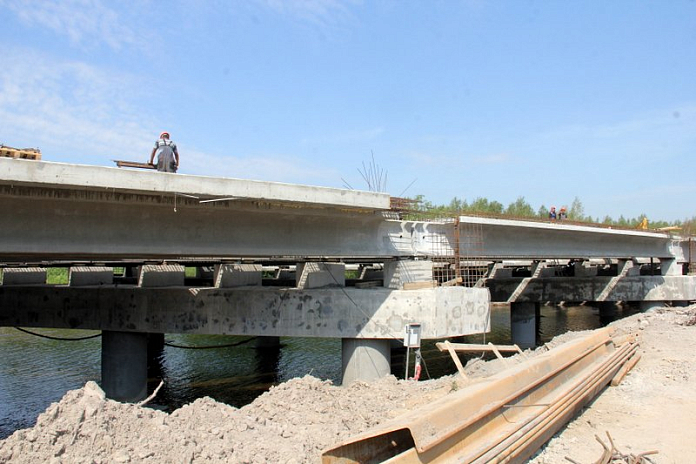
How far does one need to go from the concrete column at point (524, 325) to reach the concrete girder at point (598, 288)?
580 millimetres

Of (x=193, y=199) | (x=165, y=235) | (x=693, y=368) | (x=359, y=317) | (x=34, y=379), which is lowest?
(x=34, y=379)

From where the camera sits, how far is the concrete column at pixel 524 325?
26.9 meters

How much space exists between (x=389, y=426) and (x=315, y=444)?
142 centimetres

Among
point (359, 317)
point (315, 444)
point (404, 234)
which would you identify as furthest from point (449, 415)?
point (404, 234)

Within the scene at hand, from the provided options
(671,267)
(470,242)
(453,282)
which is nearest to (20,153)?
(453,282)

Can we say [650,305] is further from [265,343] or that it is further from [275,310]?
[275,310]

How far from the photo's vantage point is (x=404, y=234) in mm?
15148

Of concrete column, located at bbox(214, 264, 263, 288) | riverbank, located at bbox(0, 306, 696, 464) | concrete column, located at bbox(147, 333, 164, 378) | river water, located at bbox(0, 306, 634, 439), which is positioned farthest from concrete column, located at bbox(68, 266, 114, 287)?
riverbank, located at bbox(0, 306, 696, 464)

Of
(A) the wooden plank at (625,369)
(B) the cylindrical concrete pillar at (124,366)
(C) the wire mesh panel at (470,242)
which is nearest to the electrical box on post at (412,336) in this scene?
(C) the wire mesh panel at (470,242)

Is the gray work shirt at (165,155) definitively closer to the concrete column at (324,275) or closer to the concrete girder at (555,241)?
the concrete column at (324,275)

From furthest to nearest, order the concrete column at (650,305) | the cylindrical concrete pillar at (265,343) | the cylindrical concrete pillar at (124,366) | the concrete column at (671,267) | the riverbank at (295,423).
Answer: the concrete column at (671,267)
the concrete column at (650,305)
the cylindrical concrete pillar at (265,343)
the cylindrical concrete pillar at (124,366)
the riverbank at (295,423)

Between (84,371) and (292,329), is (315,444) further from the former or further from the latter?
(84,371)

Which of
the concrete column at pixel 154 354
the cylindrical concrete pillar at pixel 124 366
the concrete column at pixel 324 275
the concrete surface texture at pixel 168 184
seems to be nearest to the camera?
the concrete surface texture at pixel 168 184

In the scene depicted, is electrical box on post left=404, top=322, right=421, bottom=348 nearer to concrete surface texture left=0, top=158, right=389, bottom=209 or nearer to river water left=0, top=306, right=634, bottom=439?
concrete surface texture left=0, top=158, right=389, bottom=209
